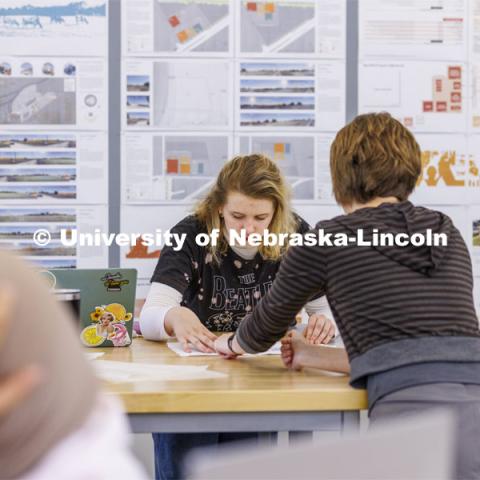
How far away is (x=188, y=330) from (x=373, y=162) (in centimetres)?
70

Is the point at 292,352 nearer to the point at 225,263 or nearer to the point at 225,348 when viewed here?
the point at 225,348

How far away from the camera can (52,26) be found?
3.18 m

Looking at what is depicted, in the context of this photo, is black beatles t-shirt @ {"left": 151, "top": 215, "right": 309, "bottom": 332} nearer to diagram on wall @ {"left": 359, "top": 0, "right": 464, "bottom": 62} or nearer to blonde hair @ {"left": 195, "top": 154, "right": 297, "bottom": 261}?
blonde hair @ {"left": 195, "top": 154, "right": 297, "bottom": 261}

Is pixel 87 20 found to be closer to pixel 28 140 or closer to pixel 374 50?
pixel 28 140

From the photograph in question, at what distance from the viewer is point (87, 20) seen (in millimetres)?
3180

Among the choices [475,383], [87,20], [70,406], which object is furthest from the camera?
[87,20]

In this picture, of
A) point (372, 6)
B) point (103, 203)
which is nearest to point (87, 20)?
point (103, 203)

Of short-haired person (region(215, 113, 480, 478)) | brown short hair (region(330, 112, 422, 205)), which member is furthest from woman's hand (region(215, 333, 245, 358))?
brown short hair (region(330, 112, 422, 205))

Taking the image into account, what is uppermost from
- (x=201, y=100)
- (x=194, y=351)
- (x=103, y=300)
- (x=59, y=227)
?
(x=201, y=100)

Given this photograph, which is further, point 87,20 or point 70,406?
point 87,20

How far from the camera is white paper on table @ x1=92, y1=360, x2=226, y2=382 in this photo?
157 cm

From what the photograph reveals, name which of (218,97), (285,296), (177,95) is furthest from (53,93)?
(285,296)

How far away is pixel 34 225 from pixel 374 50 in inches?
60.8

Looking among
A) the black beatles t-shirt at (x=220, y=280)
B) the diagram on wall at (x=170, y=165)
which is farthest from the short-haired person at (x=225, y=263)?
the diagram on wall at (x=170, y=165)
